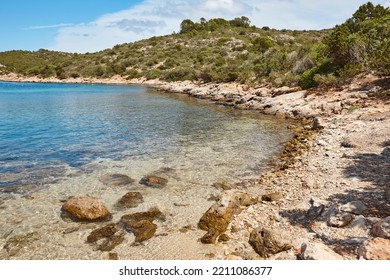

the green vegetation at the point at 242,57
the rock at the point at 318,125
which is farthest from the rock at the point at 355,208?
the green vegetation at the point at 242,57

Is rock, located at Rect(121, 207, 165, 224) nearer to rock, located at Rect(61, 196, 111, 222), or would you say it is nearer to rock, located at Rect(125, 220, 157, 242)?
rock, located at Rect(125, 220, 157, 242)

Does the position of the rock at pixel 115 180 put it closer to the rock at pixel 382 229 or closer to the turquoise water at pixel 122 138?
the turquoise water at pixel 122 138

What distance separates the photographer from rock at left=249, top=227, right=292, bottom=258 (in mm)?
7461

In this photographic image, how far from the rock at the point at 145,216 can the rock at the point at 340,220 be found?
520 centimetres

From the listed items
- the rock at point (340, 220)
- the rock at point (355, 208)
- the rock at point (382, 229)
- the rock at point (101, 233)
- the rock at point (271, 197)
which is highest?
the rock at point (382, 229)

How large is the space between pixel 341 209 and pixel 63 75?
9586 cm

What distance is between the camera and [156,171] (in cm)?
1425

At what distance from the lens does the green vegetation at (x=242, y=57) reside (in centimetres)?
3086

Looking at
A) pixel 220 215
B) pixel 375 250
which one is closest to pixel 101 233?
pixel 220 215

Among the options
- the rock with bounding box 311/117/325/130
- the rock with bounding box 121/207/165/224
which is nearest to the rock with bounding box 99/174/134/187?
the rock with bounding box 121/207/165/224

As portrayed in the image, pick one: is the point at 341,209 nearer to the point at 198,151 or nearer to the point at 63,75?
the point at 198,151

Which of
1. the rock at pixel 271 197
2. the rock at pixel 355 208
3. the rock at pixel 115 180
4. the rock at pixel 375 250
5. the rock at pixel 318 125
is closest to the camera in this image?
the rock at pixel 375 250

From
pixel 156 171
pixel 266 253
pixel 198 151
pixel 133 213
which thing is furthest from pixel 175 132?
pixel 266 253

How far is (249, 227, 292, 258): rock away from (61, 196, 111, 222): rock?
5.04m
